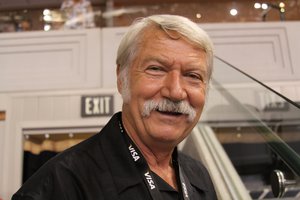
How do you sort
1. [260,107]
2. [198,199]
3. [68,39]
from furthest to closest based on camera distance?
[68,39] < [260,107] < [198,199]

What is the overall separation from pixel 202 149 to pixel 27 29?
98.0 inches

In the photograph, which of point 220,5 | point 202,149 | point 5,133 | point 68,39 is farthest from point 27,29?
point 202,149

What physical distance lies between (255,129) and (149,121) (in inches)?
56.8

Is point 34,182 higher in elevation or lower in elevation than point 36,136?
higher

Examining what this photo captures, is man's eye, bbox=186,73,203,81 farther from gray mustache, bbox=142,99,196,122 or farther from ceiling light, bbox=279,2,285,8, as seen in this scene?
ceiling light, bbox=279,2,285,8

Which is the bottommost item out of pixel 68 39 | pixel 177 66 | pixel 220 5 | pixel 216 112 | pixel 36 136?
pixel 36 136

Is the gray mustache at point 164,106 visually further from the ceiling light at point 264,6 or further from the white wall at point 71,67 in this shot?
the ceiling light at point 264,6

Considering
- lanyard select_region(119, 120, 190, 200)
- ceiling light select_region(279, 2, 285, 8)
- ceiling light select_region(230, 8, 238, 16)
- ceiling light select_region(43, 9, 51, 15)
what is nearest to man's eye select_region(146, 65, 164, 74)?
lanyard select_region(119, 120, 190, 200)

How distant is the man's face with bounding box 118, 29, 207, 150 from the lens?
1.03 m

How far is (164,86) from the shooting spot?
1039mm

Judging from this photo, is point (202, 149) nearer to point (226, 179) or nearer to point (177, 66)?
point (226, 179)

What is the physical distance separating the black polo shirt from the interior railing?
1.83 feet

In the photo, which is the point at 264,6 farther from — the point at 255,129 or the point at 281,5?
the point at 255,129

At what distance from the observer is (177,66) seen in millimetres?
1033
